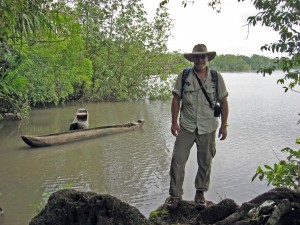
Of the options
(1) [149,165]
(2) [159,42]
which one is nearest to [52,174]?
(1) [149,165]

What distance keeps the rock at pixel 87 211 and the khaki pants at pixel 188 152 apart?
3.62 feet

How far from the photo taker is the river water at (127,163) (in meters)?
7.58

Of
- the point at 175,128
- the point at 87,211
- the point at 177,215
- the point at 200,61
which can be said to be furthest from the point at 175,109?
the point at 87,211

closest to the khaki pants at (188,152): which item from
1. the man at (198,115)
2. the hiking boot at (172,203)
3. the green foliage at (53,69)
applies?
the man at (198,115)

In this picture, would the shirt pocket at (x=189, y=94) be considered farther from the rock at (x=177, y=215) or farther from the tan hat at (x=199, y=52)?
the rock at (x=177, y=215)

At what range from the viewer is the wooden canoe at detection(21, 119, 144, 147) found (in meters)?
11.1

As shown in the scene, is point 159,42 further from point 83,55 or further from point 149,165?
point 149,165

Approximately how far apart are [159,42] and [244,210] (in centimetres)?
2340

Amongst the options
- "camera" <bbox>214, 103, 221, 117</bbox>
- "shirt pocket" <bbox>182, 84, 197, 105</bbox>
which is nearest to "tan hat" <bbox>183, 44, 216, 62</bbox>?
"shirt pocket" <bbox>182, 84, 197, 105</bbox>

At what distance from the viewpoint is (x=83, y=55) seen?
23.8 metres

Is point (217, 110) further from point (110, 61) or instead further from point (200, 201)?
point (110, 61)

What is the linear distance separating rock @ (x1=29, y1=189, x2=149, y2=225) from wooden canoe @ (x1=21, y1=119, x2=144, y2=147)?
7976mm

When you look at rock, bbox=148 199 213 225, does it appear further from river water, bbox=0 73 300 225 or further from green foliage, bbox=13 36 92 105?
green foliage, bbox=13 36 92 105

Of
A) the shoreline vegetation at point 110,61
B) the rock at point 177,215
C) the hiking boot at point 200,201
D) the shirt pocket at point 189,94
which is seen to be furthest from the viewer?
the shoreline vegetation at point 110,61
